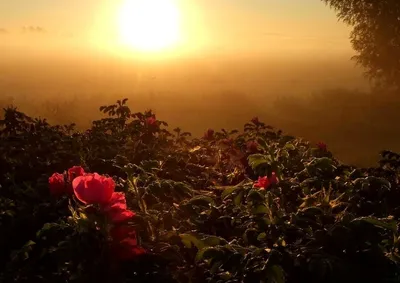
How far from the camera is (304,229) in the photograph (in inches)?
118

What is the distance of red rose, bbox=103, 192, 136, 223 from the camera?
287 centimetres

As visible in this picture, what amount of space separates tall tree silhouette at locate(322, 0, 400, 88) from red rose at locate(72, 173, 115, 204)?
2457 cm

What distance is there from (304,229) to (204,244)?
0.53 metres

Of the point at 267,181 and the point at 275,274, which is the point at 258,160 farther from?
the point at 275,274

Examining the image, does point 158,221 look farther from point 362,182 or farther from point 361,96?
point 361,96

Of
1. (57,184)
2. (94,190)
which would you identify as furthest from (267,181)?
(57,184)

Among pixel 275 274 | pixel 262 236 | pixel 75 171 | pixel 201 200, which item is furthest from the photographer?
pixel 75 171

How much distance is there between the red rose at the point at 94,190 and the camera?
285 cm

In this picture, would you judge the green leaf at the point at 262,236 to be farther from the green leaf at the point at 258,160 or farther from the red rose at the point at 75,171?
the red rose at the point at 75,171

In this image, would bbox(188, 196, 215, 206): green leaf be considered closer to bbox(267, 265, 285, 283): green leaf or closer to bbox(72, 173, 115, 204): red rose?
bbox(72, 173, 115, 204): red rose

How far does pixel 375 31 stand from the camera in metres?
26.1

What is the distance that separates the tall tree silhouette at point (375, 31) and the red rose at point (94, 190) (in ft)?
80.6

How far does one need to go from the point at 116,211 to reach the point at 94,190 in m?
0.15

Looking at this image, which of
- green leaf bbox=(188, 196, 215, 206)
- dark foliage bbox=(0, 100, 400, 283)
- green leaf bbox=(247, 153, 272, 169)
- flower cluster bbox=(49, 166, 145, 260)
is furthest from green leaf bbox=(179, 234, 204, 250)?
green leaf bbox=(247, 153, 272, 169)
